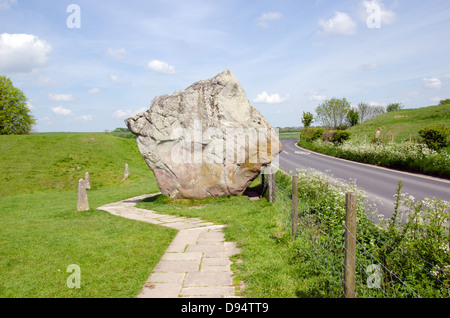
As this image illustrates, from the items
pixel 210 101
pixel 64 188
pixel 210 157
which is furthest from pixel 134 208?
pixel 64 188

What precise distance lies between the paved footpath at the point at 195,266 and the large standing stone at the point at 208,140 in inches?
120

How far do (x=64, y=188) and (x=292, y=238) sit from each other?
2141 centimetres

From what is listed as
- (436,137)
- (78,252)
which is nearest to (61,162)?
(78,252)

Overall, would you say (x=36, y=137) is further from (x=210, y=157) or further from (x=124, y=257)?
(x=124, y=257)

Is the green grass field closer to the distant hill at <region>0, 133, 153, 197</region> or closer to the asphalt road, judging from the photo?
the asphalt road

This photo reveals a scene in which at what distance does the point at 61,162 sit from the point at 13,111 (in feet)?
86.3

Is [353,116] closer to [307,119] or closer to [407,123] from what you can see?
[307,119]

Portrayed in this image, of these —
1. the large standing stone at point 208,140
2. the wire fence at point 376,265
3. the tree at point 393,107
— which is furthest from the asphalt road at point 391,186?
the tree at point 393,107

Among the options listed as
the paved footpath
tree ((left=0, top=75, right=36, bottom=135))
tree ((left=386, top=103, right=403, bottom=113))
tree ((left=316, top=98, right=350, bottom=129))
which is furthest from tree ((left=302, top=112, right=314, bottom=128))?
the paved footpath

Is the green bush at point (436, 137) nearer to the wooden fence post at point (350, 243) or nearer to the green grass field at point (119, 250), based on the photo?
the green grass field at point (119, 250)

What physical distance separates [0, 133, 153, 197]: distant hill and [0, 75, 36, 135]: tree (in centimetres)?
1570

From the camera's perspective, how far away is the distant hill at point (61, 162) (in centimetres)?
2322

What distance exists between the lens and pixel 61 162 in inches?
1065

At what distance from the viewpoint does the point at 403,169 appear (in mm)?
18641
